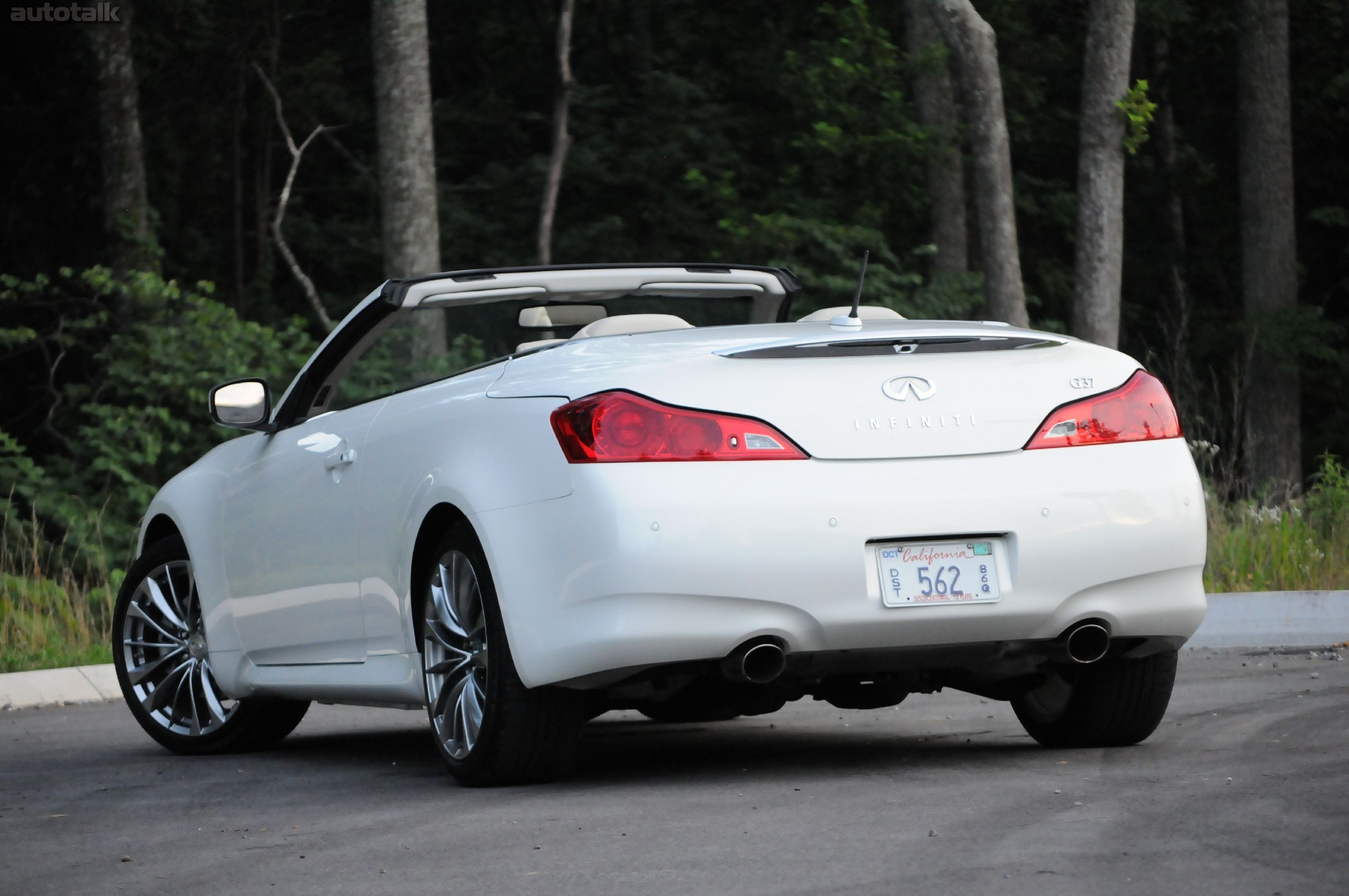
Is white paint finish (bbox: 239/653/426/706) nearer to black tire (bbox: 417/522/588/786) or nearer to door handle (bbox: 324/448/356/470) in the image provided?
black tire (bbox: 417/522/588/786)

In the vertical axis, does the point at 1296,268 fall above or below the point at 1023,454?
→ below

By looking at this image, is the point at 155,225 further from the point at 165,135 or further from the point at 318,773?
the point at 318,773

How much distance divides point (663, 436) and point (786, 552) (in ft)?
1.44

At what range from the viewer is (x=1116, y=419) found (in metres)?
5.71

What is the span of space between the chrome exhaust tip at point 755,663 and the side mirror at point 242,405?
8.05ft

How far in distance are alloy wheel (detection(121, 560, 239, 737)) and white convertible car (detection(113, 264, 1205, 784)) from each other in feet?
4.07

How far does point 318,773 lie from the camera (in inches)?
264

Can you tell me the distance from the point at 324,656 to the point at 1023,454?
248 cm

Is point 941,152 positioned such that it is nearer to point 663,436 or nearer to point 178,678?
point 178,678

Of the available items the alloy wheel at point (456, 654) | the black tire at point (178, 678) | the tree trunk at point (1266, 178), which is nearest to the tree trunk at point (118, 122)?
the tree trunk at point (1266, 178)

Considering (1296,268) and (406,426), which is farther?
(1296,268)

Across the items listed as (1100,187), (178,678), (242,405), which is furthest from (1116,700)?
(1100,187)

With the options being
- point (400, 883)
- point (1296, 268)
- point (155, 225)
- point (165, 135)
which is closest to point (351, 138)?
point (165, 135)

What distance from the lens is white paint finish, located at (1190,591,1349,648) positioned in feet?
33.5
